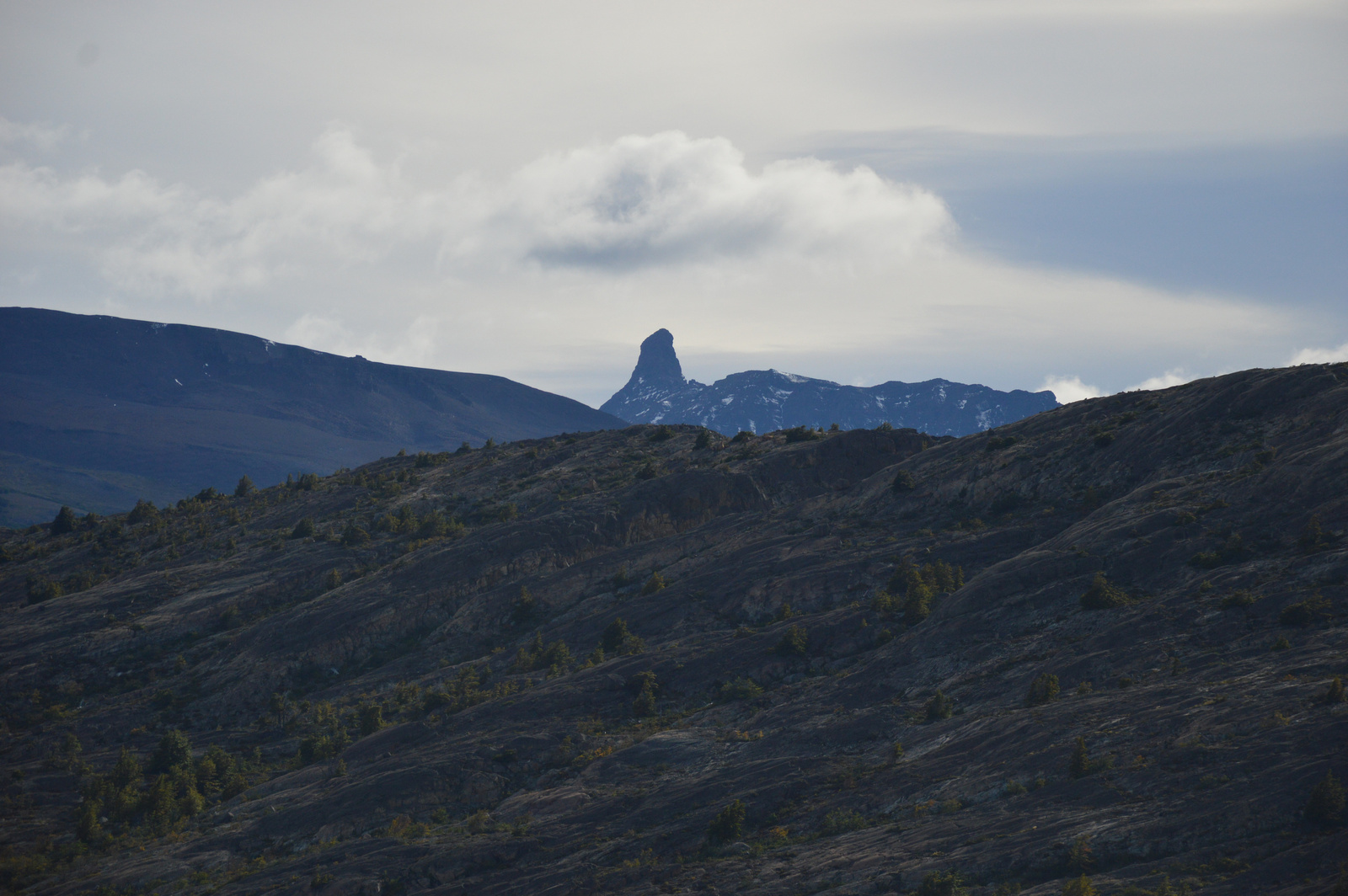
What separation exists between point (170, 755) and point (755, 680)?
108 ft

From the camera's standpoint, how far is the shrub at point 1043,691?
120ft

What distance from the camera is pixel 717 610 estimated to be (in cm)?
5631

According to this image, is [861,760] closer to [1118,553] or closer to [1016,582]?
[1016,582]

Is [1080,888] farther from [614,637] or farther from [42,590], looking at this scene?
[42,590]

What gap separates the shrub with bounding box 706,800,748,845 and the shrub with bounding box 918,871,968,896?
8.63 meters

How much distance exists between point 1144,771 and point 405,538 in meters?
61.1

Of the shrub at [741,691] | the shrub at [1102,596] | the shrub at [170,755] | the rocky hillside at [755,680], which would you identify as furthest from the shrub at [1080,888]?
the shrub at [170,755]

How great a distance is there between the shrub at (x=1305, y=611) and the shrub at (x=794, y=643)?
21633 millimetres

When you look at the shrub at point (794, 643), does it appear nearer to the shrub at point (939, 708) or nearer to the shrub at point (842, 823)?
the shrub at point (939, 708)

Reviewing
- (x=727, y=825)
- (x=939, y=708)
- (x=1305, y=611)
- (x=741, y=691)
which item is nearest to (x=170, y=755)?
(x=741, y=691)

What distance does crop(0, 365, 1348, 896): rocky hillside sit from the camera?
2939cm

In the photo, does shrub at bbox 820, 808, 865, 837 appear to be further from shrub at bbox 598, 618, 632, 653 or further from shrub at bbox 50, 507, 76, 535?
shrub at bbox 50, 507, 76, 535

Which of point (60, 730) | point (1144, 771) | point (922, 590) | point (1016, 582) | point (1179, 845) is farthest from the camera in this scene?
point (60, 730)

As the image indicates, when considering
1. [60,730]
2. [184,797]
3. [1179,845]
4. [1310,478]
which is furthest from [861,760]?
[60,730]
